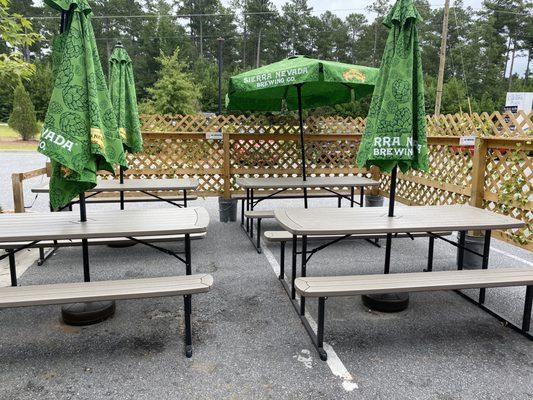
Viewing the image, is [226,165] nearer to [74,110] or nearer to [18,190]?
[18,190]

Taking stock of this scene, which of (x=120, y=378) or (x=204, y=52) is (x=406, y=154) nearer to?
(x=120, y=378)

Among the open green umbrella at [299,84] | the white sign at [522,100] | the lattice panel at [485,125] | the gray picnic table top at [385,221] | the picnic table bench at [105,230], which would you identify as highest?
the white sign at [522,100]

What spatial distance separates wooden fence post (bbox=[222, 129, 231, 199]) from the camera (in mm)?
6480

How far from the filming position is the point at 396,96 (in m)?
2.88

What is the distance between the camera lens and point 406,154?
292 centimetres

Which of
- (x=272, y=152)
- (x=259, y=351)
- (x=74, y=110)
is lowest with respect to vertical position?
(x=259, y=351)

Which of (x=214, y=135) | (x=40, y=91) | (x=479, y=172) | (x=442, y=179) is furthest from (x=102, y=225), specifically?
(x=40, y=91)

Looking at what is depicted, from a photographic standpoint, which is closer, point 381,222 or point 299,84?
point 381,222

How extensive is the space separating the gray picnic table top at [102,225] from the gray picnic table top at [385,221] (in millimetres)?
756

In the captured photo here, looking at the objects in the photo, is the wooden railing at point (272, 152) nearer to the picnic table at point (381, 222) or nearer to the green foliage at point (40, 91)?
the picnic table at point (381, 222)

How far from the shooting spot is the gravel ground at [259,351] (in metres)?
2.26

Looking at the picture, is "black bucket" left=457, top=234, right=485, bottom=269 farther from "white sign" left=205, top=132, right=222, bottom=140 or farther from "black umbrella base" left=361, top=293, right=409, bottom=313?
"white sign" left=205, top=132, right=222, bottom=140

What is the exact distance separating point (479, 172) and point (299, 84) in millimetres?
2307

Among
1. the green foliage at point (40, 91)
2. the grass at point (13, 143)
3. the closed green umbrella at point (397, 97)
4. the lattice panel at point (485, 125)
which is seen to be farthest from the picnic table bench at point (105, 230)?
the green foliage at point (40, 91)
